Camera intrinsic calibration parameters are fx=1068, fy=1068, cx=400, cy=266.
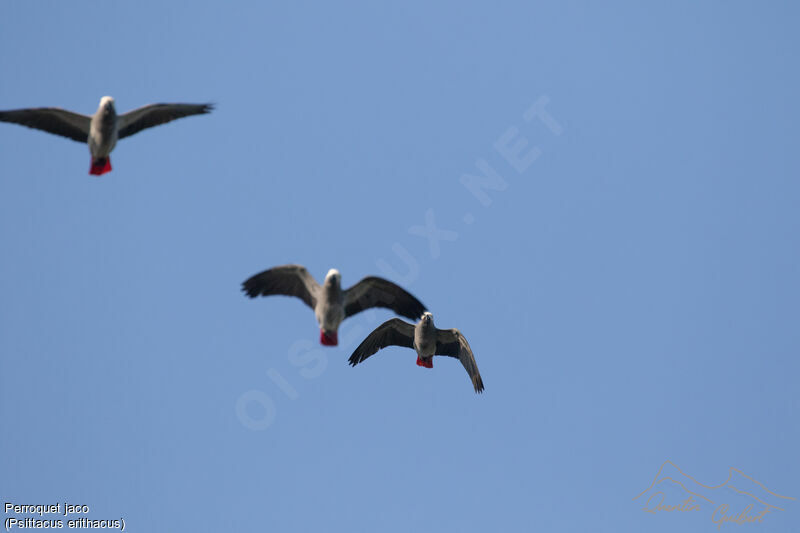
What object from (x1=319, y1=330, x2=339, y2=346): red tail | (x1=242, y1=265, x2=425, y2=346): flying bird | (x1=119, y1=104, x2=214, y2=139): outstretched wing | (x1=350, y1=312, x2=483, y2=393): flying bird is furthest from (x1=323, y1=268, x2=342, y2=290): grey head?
(x1=119, y1=104, x2=214, y2=139): outstretched wing

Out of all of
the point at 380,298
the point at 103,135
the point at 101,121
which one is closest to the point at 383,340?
the point at 380,298

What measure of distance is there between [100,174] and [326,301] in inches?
231

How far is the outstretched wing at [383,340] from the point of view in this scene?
24969mm

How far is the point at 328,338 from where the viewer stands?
2164 cm

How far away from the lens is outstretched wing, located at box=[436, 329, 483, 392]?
2462cm

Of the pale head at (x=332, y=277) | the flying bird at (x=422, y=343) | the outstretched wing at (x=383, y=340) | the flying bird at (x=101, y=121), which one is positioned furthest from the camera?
the outstretched wing at (x=383, y=340)

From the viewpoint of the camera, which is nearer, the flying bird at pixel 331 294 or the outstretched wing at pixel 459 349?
the flying bird at pixel 331 294

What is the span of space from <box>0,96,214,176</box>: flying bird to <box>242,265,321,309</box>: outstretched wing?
423 cm

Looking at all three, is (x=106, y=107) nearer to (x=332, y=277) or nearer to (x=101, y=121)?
(x=101, y=121)

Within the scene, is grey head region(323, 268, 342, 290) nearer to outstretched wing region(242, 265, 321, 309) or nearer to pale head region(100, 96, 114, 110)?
outstretched wing region(242, 265, 321, 309)

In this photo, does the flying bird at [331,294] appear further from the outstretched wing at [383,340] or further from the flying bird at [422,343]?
the outstretched wing at [383,340]

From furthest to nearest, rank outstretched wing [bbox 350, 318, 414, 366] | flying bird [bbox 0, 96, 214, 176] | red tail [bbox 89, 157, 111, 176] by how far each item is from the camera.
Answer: outstretched wing [bbox 350, 318, 414, 366]
red tail [bbox 89, 157, 111, 176]
flying bird [bbox 0, 96, 214, 176]

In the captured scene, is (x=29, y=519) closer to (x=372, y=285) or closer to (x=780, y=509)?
(x=372, y=285)

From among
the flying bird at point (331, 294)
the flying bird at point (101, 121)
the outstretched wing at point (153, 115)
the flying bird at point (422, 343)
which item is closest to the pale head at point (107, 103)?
the flying bird at point (101, 121)
